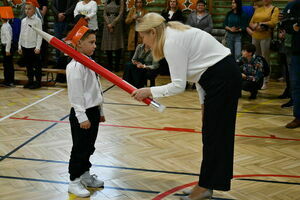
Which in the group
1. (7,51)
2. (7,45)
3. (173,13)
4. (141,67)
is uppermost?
(173,13)

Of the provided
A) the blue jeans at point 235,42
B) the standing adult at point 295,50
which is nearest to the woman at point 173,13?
the blue jeans at point 235,42

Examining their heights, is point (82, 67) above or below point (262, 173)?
above

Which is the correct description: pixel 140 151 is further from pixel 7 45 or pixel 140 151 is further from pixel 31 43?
pixel 7 45

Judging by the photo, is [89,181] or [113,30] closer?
[89,181]

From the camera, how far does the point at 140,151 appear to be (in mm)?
4574

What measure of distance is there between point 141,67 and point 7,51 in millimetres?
2426

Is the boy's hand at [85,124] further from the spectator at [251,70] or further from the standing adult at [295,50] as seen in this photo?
the spectator at [251,70]

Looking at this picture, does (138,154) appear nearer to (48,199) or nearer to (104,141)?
(104,141)

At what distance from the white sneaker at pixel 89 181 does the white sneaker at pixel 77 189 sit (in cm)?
11

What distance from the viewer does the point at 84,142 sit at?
342 cm

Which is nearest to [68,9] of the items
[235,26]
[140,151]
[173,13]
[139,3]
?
[139,3]

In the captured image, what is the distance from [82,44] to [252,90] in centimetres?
483

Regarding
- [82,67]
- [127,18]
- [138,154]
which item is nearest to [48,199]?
[82,67]

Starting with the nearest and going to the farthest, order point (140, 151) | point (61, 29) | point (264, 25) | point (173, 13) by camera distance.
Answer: point (140, 151), point (264, 25), point (173, 13), point (61, 29)
